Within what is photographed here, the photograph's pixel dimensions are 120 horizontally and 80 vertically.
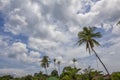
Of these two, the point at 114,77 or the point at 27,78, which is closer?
the point at 114,77

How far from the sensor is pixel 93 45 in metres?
54.8

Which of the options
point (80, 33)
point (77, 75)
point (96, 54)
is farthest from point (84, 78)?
point (80, 33)

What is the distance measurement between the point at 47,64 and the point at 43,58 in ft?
12.4

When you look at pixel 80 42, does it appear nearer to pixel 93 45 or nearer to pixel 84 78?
pixel 93 45

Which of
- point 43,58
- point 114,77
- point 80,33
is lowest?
point 114,77

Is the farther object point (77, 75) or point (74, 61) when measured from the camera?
point (74, 61)

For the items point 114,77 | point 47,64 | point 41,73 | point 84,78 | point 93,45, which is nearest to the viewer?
point 114,77

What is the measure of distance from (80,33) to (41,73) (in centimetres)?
7340

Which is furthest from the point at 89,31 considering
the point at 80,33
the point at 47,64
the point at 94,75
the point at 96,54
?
the point at 47,64

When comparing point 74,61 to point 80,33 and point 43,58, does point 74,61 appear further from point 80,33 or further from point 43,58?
point 80,33

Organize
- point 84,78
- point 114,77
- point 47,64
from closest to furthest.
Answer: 1. point 114,77
2. point 84,78
3. point 47,64

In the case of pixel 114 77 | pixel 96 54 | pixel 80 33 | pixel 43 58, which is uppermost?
pixel 43 58

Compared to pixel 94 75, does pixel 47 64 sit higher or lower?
higher

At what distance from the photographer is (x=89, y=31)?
182 ft
